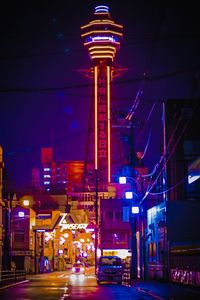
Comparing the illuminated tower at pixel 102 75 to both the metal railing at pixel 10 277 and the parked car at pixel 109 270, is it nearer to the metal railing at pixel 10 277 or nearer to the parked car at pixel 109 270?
the metal railing at pixel 10 277

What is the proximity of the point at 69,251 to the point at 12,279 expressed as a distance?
84.0m

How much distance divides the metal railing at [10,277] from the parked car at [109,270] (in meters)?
7.04

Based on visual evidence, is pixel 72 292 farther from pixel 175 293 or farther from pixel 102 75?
pixel 102 75

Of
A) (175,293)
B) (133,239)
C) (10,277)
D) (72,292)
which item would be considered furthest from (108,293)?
(10,277)

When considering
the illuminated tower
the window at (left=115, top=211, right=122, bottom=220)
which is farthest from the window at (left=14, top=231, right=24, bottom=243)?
the illuminated tower

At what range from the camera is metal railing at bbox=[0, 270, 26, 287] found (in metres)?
47.0

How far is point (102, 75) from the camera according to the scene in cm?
17338

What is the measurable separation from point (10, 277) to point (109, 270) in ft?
31.0

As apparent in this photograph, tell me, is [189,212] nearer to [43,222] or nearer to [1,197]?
[1,197]

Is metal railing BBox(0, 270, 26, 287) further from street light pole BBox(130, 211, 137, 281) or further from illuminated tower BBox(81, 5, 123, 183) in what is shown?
illuminated tower BBox(81, 5, 123, 183)

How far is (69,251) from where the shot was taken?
5359 inches

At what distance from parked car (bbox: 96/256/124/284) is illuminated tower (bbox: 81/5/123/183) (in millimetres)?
99726

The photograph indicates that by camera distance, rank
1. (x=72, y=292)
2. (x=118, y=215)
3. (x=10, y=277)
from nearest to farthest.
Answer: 1. (x=72, y=292)
2. (x=10, y=277)
3. (x=118, y=215)

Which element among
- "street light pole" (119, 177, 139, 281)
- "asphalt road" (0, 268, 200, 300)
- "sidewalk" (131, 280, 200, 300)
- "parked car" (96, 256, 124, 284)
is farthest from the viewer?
"street light pole" (119, 177, 139, 281)
